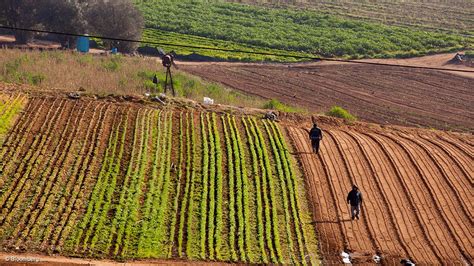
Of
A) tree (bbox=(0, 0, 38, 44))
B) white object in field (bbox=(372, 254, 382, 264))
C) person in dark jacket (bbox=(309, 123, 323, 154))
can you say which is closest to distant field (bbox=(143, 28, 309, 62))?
tree (bbox=(0, 0, 38, 44))

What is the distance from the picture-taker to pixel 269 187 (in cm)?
2520

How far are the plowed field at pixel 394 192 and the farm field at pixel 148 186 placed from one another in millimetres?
894

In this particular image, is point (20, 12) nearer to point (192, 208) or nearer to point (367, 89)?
point (367, 89)

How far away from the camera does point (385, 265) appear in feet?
70.5

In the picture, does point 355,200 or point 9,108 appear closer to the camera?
point 355,200

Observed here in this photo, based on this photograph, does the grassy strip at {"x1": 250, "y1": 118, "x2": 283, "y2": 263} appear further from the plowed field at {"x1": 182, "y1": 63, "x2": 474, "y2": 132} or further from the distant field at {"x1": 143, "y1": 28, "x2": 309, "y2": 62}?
the distant field at {"x1": 143, "y1": 28, "x2": 309, "y2": 62}

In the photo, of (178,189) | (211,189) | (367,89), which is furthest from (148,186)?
(367,89)

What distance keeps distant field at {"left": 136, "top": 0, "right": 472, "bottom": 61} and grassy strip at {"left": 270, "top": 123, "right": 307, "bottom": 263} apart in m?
25.2

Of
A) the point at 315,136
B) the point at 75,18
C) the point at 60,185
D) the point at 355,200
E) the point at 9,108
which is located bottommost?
the point at 75,18

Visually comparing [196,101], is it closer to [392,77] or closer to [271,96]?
[271,96]

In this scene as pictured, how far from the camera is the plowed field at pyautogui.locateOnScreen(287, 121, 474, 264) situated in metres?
22.5

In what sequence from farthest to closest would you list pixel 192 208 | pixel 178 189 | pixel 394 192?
pixel 394 192
pixel 178 189
pixel 192 208

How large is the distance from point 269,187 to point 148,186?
164 inches

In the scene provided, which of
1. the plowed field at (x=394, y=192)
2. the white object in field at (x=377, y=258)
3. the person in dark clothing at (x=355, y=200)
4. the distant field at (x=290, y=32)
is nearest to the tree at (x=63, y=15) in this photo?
the distant field at (x=290, y=32)
